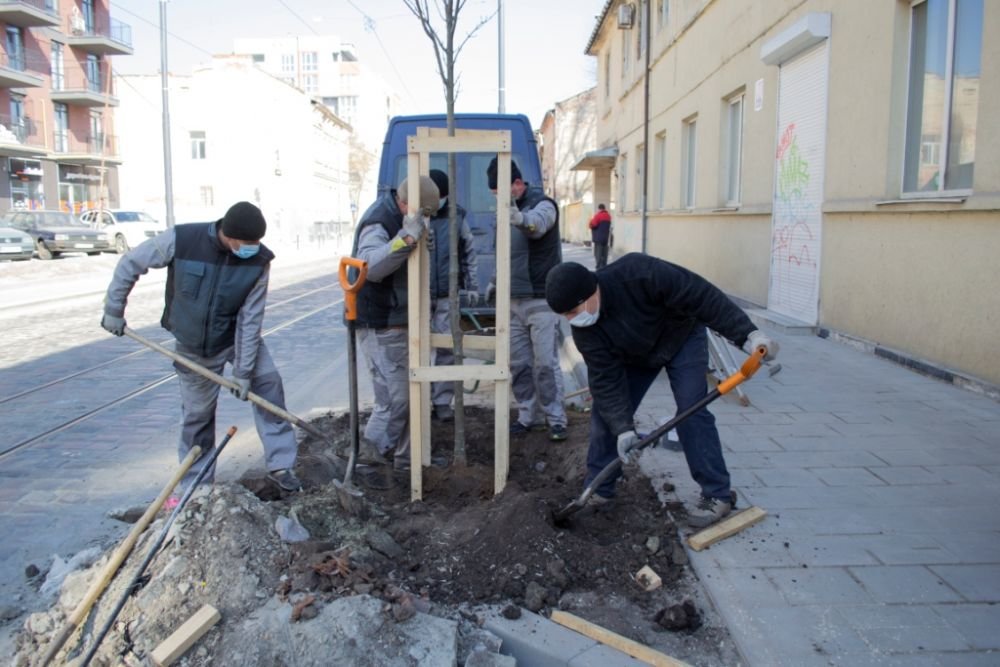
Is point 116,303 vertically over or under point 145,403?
over

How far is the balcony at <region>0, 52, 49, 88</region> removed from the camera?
33.4 m

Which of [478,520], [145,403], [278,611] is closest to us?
[278,611]

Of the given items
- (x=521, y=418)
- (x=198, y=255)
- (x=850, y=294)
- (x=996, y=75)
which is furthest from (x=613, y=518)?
(x=850, y=294)

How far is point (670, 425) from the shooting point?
3.79 m

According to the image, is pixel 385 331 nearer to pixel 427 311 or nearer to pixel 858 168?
pixel 427 311

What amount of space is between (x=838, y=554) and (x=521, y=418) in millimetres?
2556

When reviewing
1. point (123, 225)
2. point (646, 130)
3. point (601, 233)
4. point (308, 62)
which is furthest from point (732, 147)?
point (308, 62)

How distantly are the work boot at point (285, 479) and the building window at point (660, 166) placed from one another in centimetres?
1512

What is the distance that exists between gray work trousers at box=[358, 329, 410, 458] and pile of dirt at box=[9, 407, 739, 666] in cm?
57

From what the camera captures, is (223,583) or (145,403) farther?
(145,403)

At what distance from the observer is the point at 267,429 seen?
457 cm

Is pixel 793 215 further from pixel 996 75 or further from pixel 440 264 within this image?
pixel 440 264

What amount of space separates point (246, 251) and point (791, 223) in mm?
7420

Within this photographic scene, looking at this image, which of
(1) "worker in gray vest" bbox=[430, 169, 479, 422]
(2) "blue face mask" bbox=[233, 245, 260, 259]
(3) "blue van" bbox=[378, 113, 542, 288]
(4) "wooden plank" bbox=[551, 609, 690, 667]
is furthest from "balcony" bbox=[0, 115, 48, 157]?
(4) "wooden plank" bbox=[551, 609, 690, 667]
